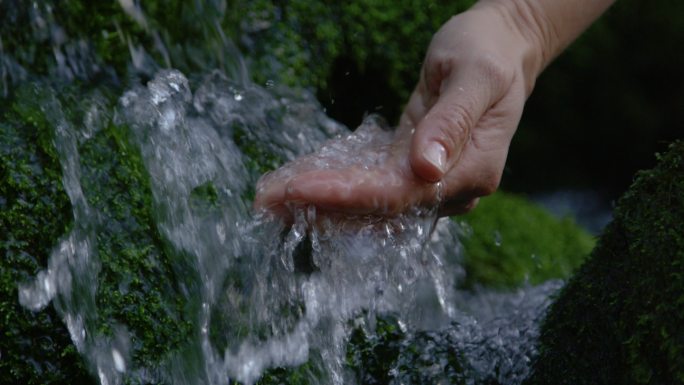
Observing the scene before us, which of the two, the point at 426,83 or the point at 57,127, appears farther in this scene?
the point at 426,83

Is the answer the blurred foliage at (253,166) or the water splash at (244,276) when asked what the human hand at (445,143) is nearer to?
the water splash at (244,276)

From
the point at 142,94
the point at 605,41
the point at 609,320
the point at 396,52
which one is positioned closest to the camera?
the point at 609,320

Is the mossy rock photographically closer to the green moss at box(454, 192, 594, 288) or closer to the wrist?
the wrist

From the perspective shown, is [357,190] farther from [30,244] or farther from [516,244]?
[516,244]

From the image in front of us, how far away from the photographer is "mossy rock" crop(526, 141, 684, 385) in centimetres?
142

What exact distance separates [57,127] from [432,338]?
92 centimetres

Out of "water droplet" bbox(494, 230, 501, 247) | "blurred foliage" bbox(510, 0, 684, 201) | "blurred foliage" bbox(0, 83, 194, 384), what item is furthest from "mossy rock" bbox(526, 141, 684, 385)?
"blurred foliage" bbox(510, 0, 684, 201)

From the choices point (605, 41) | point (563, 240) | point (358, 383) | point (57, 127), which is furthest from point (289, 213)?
point (605, 41)

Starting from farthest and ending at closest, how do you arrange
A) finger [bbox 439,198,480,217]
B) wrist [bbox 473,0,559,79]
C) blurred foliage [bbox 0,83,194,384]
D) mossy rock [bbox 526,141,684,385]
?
wrist [bbox 473,0,559,79], finger [bbox 439,198,480,217], blurred foliage [bbox 0,83,194,384], mossy rock [bbox 526,141,684,385]

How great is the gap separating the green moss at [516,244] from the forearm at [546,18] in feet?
2.50

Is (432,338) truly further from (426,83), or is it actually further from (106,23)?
(106,23)

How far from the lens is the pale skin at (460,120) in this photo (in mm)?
1515

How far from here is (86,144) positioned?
1.81 m

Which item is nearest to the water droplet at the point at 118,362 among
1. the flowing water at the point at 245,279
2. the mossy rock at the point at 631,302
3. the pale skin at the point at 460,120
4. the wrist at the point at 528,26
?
the flowing water at the point at 245,279
